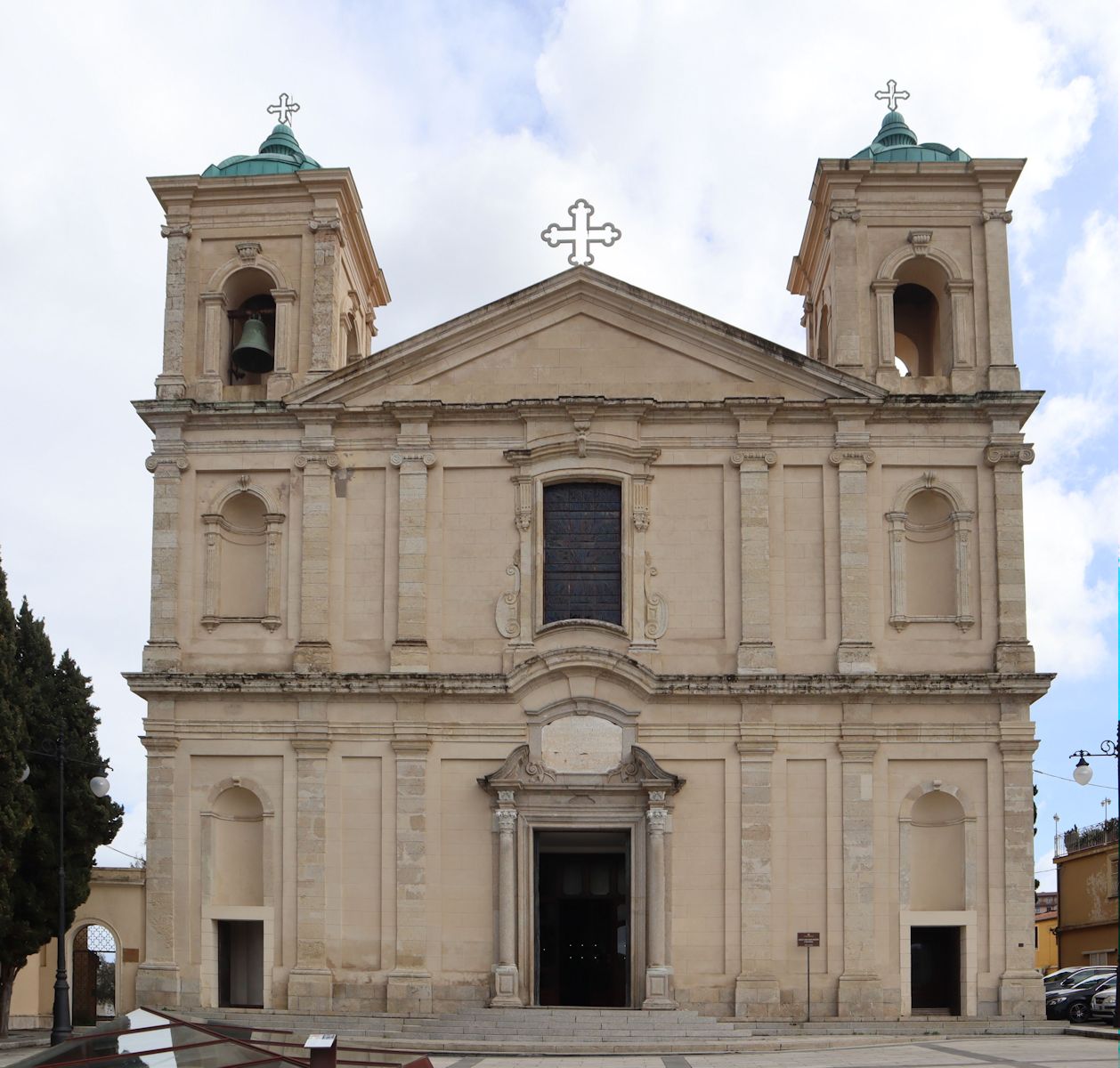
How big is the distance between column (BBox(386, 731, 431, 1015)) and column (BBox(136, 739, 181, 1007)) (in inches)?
159

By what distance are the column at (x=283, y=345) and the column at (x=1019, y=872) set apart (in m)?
14.8

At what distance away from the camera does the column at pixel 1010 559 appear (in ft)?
98.8

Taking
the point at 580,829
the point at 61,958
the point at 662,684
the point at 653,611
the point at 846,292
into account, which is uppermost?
the point at 846,292

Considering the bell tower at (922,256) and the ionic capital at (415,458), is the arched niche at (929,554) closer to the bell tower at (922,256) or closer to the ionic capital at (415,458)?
the bell tower at (922,256)

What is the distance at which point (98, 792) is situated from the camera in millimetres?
27859

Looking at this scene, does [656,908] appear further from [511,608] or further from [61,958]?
[61,958]

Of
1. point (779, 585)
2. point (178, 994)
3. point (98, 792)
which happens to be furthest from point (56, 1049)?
point (779, 585)

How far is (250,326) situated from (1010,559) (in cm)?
1515

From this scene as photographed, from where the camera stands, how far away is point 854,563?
30516mm

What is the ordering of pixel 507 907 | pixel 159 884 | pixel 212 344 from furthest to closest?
1. pixel 212 344
2. pixel 159 884
3. pixel 507 907

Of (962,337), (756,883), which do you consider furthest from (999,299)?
(756,883)

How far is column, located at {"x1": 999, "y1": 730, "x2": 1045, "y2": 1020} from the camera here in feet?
95.3

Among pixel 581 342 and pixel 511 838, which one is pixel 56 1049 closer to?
pixel 511 838

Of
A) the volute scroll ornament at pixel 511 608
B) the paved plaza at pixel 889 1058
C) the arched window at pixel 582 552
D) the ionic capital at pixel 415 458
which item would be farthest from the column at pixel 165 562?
the paved plaza at pixel 889 1058
